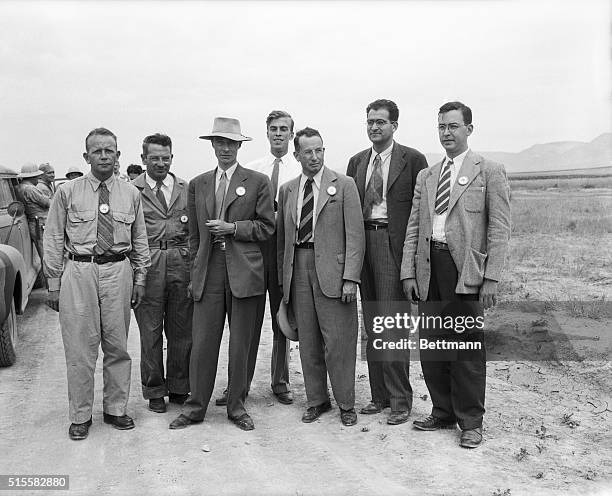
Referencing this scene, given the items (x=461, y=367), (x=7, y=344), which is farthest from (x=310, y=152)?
(x=7, y=344)

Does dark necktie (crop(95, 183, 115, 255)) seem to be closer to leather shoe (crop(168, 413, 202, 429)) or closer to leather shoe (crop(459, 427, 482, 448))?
leather shoe (crop(168, 413, 202, 429))

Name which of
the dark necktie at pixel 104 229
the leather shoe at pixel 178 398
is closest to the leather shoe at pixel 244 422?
the leather shoe at pixel 178 398

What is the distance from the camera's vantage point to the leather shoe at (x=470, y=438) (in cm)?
449

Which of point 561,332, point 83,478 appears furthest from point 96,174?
point 561,332

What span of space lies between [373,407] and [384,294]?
0.89 m

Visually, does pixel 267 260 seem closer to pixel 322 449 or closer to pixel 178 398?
pixel 178 398

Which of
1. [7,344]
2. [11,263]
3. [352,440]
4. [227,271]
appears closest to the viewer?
[352,440]

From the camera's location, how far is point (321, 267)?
5.01 meters

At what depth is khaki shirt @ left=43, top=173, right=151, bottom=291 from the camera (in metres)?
→ 4.71

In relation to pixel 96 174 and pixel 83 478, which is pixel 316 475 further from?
pixel 96 174

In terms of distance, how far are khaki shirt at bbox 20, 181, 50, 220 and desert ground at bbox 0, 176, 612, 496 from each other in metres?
2.70

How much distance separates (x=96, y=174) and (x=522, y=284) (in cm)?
686

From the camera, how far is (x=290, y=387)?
600 centimetres

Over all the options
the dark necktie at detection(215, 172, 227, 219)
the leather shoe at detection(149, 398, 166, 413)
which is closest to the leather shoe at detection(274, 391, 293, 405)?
the leather shoe at detection(149, 398, 166, 413)
